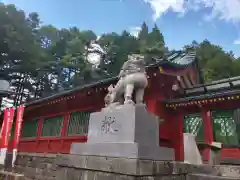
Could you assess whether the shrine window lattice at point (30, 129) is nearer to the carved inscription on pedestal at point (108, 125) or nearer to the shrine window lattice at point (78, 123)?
the shrine window lattice at point (78, 123)

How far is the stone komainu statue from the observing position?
13.1 ft

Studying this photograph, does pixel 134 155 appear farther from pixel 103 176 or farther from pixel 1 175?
pixel 1 175

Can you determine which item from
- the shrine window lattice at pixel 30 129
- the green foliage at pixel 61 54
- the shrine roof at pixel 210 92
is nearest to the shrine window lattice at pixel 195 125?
the shrine roof at pixel 210 92

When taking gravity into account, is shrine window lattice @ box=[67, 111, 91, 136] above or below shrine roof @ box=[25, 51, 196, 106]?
below

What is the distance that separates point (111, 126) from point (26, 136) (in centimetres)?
1256

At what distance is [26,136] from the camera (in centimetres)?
1449

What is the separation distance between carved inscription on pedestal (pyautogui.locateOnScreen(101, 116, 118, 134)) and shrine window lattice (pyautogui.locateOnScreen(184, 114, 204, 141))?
21.6 ft

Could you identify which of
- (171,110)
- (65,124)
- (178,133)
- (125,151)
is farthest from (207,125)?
(65,124)

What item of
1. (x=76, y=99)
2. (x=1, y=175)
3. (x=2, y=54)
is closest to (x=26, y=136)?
(x=76, y=99)

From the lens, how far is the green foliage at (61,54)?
23383 mm

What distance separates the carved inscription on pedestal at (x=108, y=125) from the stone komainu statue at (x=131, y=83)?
0.39 meters

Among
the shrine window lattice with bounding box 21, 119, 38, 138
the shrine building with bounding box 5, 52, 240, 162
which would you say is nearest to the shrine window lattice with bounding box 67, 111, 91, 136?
the shrine building with bounding box 5, 52, 240, 162

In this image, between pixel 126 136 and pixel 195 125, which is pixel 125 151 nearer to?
pixel 126 136

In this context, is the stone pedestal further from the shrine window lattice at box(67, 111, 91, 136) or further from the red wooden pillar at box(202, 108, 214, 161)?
the shrine window lattice at box(67, 111, 91, 136)
